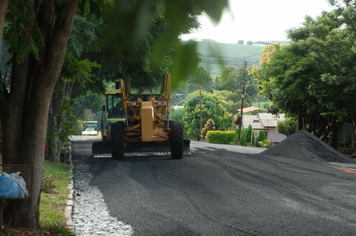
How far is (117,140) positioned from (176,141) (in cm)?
206

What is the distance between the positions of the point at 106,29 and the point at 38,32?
5462 millimetres

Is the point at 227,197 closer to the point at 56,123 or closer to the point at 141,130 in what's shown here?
the point at 141,130

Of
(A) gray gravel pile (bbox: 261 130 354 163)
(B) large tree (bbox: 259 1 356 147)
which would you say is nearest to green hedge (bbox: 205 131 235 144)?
(B) large tree (bbox: 259 1 356 147)

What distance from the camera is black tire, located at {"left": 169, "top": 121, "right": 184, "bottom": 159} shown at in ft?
62.0

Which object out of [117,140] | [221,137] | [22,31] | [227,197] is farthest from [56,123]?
[221,137]

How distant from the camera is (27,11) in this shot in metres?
6.79

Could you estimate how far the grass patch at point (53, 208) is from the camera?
23.9 feet

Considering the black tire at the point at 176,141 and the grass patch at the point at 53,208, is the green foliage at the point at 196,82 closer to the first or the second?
the grass patch at the point at 53,208

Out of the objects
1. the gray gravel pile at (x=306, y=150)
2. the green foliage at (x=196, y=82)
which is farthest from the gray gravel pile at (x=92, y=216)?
the gray gravel pile at (x=306, y=150)

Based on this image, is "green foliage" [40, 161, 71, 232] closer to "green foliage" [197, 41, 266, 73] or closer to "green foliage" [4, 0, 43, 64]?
"green foliage" [4, 0, 43, 64]

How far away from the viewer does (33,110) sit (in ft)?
23.6

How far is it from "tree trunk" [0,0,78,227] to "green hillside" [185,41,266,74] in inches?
221

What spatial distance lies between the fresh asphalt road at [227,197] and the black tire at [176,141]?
0.71 m

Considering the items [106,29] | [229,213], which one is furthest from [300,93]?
[106,29]
